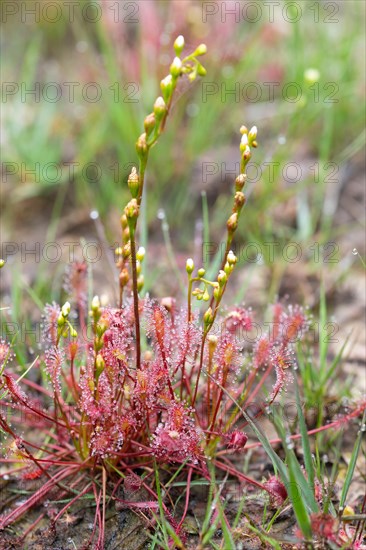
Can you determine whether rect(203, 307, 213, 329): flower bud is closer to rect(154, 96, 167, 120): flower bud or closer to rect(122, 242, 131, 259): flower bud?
rect(122, 242, 131, 259): flower bud

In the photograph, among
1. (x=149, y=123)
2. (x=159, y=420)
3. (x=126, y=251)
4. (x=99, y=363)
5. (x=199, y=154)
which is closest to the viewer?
(x=149, y=123)


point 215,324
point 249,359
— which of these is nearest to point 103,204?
point 249,359

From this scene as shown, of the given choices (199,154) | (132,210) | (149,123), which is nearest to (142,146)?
(149,123)

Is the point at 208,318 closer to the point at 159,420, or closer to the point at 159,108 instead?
the point at 159,420

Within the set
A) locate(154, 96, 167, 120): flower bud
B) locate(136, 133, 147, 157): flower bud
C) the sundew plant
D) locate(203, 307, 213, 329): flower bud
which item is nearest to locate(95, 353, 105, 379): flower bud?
the sundew plant

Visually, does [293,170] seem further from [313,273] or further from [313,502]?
[313,502]

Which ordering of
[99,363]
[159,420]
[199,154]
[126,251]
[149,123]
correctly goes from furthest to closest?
[199,154], [159,420], [126,251], [99,363], [149,123]

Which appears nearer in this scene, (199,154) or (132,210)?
(132,210)
